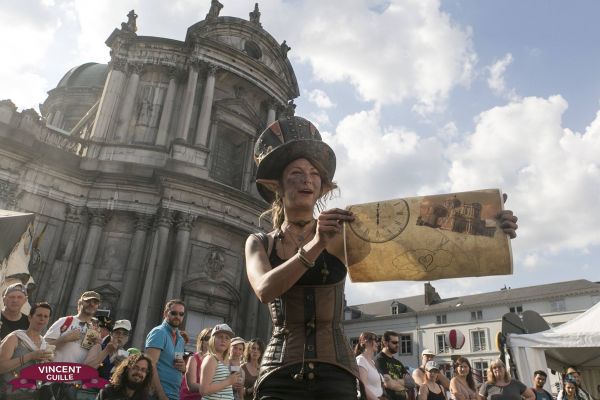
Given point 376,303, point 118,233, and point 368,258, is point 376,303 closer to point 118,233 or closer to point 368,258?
point 118,233

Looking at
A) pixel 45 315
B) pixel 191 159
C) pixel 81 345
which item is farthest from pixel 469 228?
pixel 191 159

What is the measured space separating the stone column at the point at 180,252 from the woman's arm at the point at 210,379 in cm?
1222

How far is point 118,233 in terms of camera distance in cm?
1845

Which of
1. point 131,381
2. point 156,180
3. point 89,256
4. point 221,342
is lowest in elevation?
point 131,381

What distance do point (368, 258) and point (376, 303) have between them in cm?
5926

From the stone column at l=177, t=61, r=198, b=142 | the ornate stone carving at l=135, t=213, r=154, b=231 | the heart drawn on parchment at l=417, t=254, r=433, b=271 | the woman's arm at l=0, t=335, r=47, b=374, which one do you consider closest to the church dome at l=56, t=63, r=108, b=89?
the stone column at l=177, t=61, r=198, b=142

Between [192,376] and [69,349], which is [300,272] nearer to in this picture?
[192,376]

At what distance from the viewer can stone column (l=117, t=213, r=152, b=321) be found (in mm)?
16781

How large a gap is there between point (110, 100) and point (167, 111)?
106 inches

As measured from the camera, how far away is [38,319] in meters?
5.28

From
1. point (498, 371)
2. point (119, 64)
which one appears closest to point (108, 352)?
point (498, 371)

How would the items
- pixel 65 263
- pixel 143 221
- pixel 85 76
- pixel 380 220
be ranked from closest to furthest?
pixel 380 220
pixel 65 263
pixel 143 221
pixel 85 76

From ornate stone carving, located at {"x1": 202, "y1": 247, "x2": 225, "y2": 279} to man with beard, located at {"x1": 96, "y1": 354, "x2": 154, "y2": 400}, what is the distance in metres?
13.8

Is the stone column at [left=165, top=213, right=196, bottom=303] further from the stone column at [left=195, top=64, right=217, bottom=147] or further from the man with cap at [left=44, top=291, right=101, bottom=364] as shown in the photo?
the man with cap at [left=44, top=291, right=101, bottom=364]
